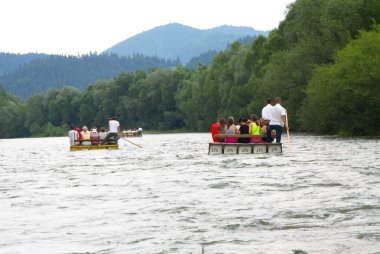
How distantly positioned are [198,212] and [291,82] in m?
58.7

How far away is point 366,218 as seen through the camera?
35.2ft

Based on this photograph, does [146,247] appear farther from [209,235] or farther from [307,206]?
[307,206]

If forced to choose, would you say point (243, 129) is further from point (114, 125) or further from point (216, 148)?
point (114, 125)

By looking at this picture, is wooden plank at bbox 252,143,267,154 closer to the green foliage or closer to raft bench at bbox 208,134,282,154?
raft bench at bbox 208,134,282,154

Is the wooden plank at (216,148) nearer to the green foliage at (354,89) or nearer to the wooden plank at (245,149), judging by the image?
the wooden plank at (245,149)

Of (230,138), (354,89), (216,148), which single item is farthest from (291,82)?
(216,148)

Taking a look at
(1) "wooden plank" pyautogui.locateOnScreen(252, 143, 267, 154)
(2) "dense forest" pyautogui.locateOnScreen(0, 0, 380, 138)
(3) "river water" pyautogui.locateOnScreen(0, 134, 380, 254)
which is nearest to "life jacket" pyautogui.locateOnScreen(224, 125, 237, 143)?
(1) "wooden plank" pyautogui.locateOnScreen(252, 143, 267, 154)

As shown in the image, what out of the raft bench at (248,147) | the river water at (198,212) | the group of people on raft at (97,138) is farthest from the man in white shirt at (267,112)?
the group of people on raft at (97,138)

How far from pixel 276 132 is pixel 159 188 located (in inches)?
573

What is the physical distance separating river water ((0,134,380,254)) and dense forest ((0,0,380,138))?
34453 millimetres

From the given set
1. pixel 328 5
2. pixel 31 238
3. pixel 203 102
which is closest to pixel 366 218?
pixel 31 238

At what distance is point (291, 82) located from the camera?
229 ft

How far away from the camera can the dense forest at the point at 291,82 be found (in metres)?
54.6

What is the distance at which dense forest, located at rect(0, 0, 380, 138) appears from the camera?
54625mm
